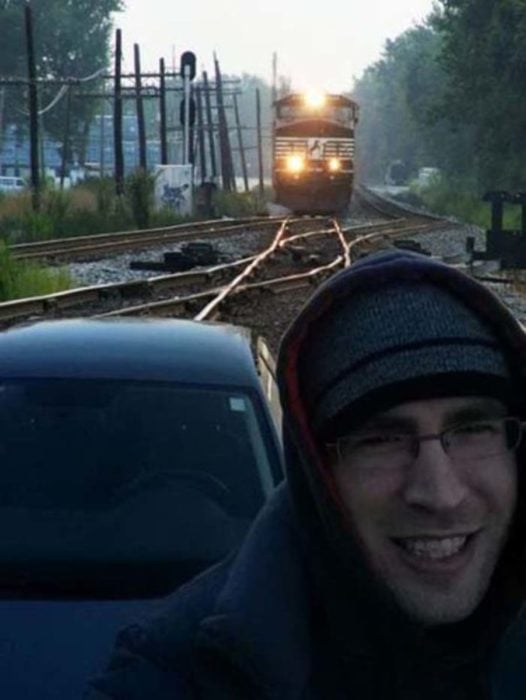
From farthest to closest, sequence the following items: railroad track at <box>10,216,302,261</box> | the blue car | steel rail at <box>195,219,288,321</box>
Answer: railroad track at <box>10,216,302,261</box>, steel rail at <box>195,219,288,321</box>, the blue car

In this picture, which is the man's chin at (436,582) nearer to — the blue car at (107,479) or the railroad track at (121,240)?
the blue car at (107,479)

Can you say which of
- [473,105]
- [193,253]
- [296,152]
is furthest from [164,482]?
[473,105]

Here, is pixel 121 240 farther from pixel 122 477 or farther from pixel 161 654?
pixel 161 654

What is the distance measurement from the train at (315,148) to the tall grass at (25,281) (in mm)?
25998

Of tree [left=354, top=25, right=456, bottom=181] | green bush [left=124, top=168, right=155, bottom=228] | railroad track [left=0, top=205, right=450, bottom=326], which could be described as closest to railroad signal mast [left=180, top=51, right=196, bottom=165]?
green bush [left=124, top=168, right=155, bottom=228]

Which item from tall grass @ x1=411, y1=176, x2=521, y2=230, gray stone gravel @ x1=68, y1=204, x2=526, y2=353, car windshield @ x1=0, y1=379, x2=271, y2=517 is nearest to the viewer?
car windshield @ x1=0, y1=379, x2=271, y2=517

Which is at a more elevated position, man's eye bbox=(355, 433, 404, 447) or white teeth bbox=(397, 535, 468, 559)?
man's eye bbox=(355, 433, 404, 447)

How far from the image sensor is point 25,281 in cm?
2031

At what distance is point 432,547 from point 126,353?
11.5 feet

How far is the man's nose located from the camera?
1.72 meters

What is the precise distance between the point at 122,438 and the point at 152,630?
3.10m

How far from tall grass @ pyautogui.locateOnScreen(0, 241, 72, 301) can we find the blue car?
14634 mm

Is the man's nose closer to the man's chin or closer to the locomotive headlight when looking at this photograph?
the man's chin

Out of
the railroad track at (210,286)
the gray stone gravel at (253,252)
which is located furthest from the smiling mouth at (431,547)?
the railroad track at (210,286)
